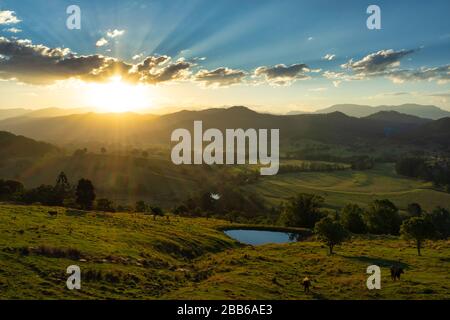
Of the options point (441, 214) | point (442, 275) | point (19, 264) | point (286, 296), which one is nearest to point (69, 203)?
point (19, 264)

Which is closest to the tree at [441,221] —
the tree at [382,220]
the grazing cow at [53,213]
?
the tree at [382,220]

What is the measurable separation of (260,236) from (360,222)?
81.0 feet

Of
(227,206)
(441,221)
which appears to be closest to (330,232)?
(441,221)

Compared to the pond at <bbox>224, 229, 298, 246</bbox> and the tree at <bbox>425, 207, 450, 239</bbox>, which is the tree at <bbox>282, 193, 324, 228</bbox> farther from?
the tree at <bbox>425, 207, 450, 239</bbox>

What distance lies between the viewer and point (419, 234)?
64312mm

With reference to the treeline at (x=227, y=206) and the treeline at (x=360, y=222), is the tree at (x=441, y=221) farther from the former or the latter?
the treeline at (x=227, y=206)

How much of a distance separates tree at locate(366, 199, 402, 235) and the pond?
19.9 meters

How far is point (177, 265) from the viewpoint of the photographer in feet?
166

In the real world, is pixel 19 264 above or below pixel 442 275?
above

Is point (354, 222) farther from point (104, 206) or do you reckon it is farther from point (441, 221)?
point (104, 206)
